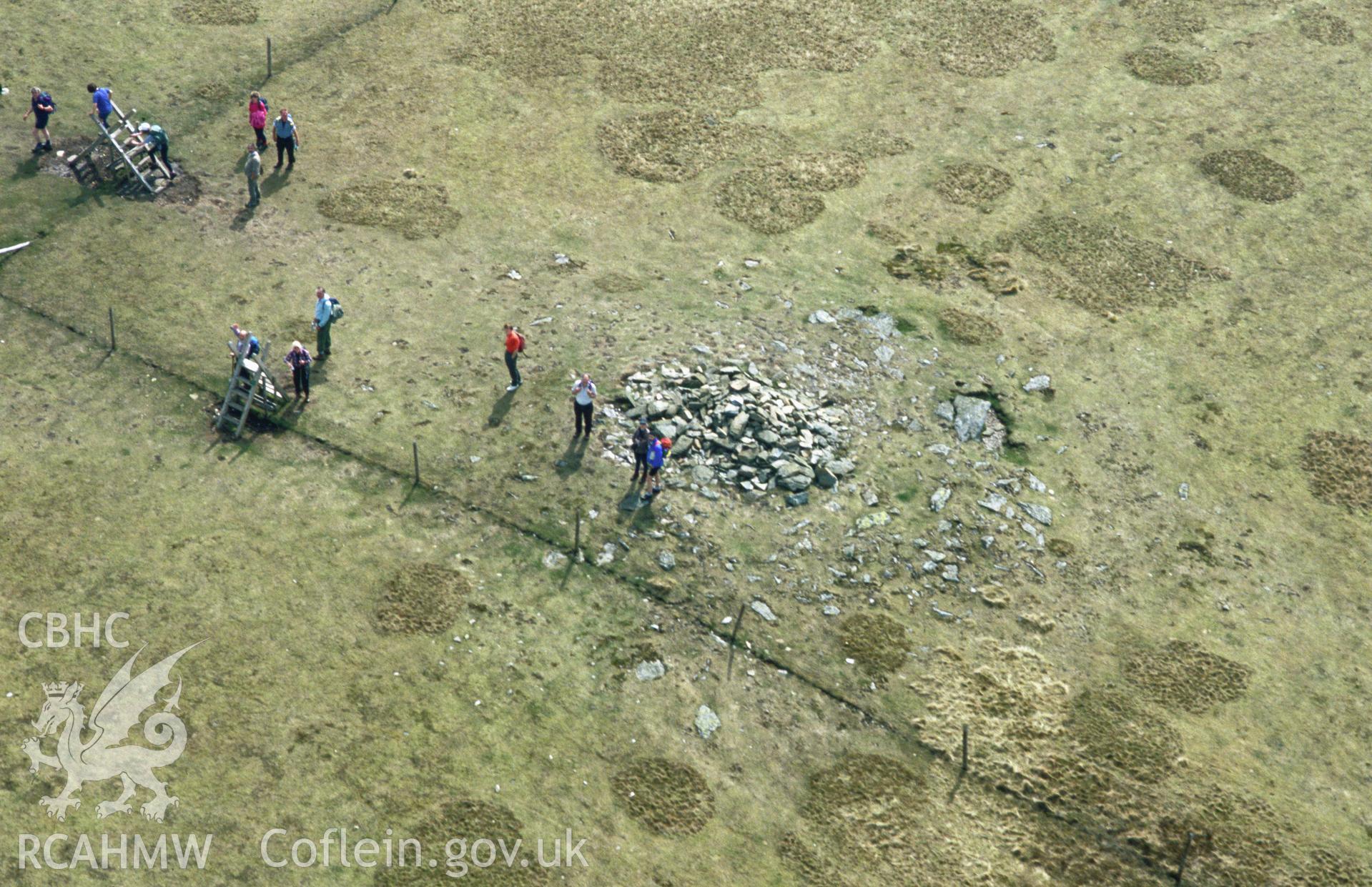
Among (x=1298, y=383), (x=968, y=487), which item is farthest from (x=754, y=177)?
(x=1298, y=383)

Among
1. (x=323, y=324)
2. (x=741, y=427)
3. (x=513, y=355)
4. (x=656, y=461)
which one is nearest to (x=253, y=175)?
(x=323, y=324)

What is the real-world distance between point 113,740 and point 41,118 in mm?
23889

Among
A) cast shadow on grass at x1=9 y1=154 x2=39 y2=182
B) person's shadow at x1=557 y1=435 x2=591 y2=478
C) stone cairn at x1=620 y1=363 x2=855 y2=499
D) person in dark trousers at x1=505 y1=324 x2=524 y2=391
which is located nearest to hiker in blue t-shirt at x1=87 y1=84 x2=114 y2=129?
cast shadow on grass at x1=9 y1=154 x2=39 y2=182

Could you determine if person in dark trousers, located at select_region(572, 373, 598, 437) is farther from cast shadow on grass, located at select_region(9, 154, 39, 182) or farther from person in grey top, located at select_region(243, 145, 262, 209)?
cast shadow on grass, located at select_region(9, 154, 39, 182)

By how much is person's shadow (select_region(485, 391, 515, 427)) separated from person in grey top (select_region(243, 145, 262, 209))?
11.9 metres

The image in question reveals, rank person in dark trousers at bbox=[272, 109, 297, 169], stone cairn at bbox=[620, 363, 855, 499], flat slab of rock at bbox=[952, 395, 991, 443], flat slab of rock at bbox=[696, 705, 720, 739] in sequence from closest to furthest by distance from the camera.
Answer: flat slab of rock at bbox=[696, 705, 720, 739]
stone cairn at bbox=[620, 363, 855, 499]
flat slab of rock at bbox=[952, 395, 991, 443]
person in dark trousers at bbox=[272, 109, 297, 169]

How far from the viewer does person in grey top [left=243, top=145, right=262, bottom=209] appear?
3319cm

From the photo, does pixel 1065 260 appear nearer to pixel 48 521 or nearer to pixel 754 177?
pixel 754 177

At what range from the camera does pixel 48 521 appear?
23453mm

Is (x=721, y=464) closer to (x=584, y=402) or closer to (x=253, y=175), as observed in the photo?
(x=584, y=402)

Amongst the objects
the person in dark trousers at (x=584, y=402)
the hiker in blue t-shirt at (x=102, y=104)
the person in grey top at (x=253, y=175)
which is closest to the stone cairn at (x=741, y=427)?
the person in dark trousers at (x=584, y=402)

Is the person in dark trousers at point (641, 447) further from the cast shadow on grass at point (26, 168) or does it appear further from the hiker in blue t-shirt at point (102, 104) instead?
the hiker in blue t-shirt at point (102, 104)

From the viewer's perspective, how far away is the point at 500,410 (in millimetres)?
28312

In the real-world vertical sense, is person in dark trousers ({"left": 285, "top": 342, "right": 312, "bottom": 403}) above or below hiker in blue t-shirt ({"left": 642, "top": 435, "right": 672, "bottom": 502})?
above
